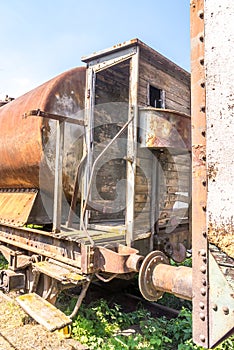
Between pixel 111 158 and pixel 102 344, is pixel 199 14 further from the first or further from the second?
pixel 111 158

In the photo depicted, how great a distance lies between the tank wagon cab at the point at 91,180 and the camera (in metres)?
3.49

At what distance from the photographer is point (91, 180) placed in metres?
3.51

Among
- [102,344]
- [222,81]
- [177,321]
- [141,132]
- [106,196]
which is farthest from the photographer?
[106,196]

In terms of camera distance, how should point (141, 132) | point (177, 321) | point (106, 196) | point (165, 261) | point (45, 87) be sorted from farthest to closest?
point (106, 196) → point (45, 87) → point (177, 321) → point (141, 132) → point (165, 261)

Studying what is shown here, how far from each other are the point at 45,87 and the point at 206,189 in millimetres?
3868

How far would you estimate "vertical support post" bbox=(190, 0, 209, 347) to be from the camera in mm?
1480

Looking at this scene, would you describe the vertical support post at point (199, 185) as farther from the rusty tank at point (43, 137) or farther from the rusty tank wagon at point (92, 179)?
the rusty tank at point (43, 137)

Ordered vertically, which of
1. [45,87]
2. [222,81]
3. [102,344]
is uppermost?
[45,87]

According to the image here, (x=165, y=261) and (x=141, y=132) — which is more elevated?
(x=141, y=132)

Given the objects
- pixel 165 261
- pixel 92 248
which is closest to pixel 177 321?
pixel 165 261

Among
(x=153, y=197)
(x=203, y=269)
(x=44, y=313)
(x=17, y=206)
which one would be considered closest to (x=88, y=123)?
(x=153, y=197)

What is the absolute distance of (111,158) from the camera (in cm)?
587

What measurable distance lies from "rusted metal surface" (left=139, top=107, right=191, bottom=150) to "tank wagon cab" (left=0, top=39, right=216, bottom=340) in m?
0.01

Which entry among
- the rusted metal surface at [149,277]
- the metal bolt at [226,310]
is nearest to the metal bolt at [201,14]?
the metal bolt at [226,310]
